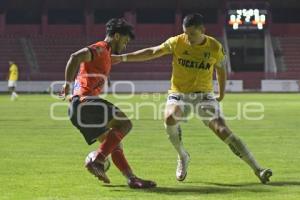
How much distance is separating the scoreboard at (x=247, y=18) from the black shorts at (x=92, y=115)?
46.6 m

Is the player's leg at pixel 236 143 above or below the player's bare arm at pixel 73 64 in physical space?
below

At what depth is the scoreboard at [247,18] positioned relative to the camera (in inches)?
2114

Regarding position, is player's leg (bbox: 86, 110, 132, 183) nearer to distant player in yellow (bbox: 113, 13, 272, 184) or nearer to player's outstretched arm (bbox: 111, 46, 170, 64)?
distant player in yellow (bbox: 113, 13, 272, 184)

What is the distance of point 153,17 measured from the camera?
191 feet

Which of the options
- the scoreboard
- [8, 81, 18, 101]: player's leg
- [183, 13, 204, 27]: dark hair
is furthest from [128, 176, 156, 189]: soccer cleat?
the scoreboard

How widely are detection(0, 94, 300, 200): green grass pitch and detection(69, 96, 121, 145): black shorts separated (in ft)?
2.07

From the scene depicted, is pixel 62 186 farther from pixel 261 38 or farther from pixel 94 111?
pixel 261 38

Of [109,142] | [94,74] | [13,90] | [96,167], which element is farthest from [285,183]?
[13,90]

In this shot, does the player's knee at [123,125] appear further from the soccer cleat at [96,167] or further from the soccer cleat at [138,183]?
the soccer cleat at [138,183]

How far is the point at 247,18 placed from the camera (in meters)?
54.1

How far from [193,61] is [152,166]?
210cm

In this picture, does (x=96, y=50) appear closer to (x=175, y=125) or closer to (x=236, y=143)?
(x=175, y=125)

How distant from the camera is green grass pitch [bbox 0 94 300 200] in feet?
24.9

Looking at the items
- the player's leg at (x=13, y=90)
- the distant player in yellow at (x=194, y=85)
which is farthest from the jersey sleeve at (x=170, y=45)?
the player's leg at (x=13, y=90)
